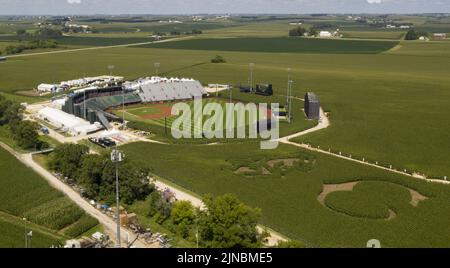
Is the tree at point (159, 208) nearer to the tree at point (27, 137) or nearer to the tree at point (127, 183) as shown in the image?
the tree at point (127, 183)

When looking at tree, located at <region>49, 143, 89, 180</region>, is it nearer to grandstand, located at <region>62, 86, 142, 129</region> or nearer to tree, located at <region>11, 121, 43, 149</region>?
tree, located at <region>11, 121, 43, 149</region>

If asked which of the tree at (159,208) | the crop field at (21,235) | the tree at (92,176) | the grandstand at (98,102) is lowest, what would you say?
the crop field at (21,235)

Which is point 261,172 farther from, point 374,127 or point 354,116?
point 354,116

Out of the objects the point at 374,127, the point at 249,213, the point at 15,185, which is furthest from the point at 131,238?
the point at 374,127

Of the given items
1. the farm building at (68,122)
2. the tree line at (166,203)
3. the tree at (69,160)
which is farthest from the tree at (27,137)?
the tree at (69,160)

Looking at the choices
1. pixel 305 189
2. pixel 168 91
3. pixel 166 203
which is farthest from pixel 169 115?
pixel 166 203

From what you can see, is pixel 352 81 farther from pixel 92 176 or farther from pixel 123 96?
pixel 92 176
